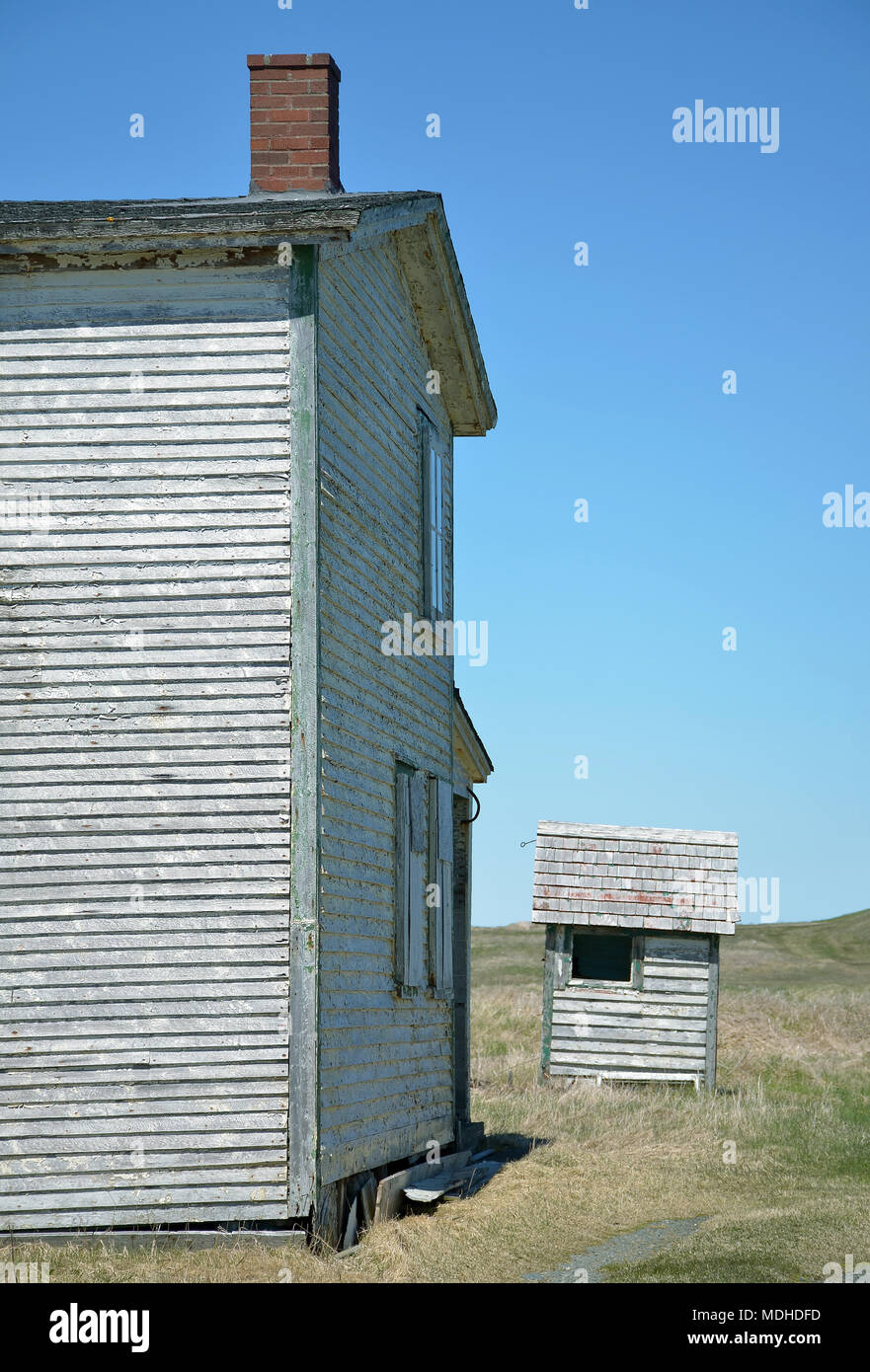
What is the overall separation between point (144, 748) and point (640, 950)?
13.8 meters

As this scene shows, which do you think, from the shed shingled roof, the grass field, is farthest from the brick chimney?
the shed shingled roof

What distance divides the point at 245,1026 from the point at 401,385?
619 centimetres

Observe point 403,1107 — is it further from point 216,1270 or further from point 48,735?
point 48,735

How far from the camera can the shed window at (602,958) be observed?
2506 centimetres

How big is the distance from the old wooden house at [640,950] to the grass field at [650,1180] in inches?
25.3

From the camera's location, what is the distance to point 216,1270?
326 inches

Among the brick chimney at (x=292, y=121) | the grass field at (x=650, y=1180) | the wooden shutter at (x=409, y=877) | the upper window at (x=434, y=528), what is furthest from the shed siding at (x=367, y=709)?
the brick chimney at (x=292, y=121)

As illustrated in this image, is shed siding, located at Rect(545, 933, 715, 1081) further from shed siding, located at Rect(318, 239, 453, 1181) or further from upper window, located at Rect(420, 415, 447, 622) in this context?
upper window, located at Rect(420, 415, 447, 622)

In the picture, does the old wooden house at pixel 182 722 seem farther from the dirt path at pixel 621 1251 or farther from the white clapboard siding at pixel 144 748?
the dirt path at pixel 621 1251

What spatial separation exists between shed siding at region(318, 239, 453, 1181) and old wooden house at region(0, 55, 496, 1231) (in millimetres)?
60

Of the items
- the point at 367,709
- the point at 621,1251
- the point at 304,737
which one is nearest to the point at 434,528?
the point at 367,709

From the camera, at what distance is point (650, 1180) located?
1308cm

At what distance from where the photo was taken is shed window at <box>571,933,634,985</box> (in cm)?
2506
